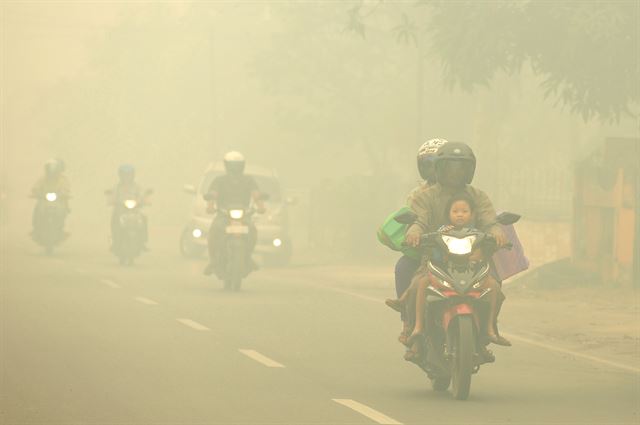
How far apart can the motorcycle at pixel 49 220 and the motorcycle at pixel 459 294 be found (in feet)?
69.7

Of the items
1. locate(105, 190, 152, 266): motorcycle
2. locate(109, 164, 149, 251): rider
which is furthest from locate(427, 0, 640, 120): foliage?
locate(109, 164, 149, 251): rider

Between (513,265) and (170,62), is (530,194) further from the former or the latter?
(170,62)

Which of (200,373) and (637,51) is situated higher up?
(637,51)

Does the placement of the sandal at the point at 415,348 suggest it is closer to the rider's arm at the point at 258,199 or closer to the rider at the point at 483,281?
the rider at the point at 483,281

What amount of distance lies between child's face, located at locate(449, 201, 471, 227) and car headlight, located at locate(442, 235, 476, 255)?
31cm

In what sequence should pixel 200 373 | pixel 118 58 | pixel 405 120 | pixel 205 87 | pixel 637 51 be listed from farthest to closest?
pixel 118 58
pixel 205 87
pixel 405 120
pixel 637 51
pixel 200 373

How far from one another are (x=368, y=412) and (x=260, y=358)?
346 cm

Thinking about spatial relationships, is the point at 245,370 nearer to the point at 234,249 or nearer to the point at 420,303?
the point at 420,303

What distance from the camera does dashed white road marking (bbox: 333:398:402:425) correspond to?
10.9m

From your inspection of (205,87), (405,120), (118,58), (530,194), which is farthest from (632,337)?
(118,58)

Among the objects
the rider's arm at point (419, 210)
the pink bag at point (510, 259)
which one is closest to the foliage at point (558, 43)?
the pink bag at point (510, 259)

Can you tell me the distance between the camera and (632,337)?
18281mm

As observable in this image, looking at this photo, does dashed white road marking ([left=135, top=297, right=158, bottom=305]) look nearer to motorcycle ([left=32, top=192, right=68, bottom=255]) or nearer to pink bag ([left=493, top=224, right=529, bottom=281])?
pink bag ([left=493, top=224, right=529, bottom=281])

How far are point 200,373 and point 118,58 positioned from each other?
6362cm
